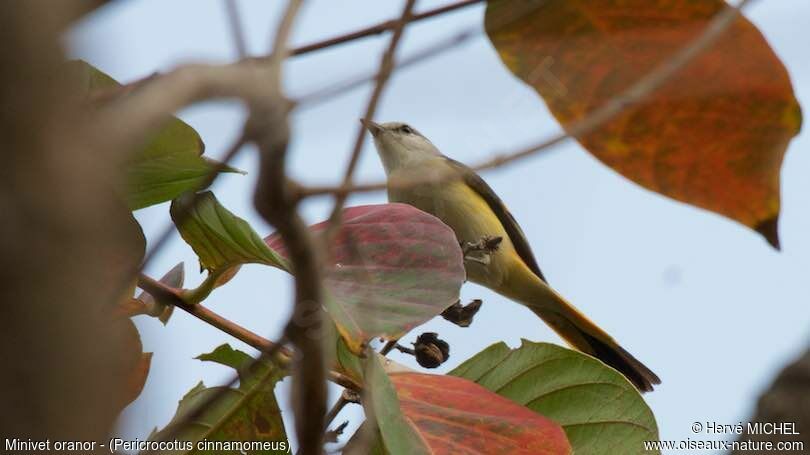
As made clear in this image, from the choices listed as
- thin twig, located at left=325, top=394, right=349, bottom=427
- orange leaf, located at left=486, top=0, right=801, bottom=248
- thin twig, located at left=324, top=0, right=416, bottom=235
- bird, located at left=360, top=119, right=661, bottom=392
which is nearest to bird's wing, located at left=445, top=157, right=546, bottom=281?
bird, located at left=360, top=119, right=661, bottom=392

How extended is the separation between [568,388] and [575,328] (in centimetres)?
241

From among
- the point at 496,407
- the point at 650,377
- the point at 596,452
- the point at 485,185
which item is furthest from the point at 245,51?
the point at 485,185

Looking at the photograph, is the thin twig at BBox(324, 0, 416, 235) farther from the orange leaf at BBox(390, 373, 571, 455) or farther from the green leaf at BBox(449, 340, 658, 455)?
the green leaf at BBox(449, 340, 658, 455)

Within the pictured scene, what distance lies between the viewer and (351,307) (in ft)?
5.60

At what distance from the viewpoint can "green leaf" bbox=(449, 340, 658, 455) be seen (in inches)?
86.0

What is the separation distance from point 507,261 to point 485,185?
1.41 feet

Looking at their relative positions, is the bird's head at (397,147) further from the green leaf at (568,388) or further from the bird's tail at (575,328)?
the green leaf at (568,388)

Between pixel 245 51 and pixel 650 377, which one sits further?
pixel 650 377

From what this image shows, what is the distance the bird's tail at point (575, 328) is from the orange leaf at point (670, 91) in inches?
113

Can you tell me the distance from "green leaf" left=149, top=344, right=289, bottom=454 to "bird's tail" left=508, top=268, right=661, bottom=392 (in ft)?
7.73

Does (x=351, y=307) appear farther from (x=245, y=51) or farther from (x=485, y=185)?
(x=485, y=185)
